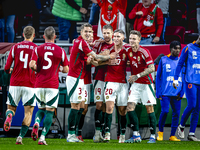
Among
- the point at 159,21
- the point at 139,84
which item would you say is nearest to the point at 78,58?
the point at 139,84

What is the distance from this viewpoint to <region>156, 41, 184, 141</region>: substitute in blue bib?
7.43m

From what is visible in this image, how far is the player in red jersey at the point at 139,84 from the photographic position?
6.08m

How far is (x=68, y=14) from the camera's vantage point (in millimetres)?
9625

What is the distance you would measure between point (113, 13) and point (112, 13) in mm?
32

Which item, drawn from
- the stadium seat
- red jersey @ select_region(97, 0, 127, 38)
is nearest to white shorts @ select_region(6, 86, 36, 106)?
red jersey @ select_region(97, 0, 127, 38)

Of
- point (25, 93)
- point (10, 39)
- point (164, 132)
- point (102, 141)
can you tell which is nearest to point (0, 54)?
point (10, 39)

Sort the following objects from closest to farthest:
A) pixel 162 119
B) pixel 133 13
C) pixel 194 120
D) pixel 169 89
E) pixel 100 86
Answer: pixel 100 86
pixel 194 120
pixel 162 119
pixel 169 89
pixel 133 13

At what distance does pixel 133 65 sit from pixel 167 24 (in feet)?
12.2

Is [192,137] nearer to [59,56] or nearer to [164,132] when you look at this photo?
[164,132]

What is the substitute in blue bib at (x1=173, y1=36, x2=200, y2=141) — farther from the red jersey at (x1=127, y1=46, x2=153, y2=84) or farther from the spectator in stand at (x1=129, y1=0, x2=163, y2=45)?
the spectator in stand at (x1=129, y1=0, x2=163, y2=45)

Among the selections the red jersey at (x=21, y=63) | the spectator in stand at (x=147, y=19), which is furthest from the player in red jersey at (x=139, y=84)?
the spectator in stand at (x=147, y=19)

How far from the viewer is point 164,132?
26.5 ft

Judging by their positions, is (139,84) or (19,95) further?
(139,84)

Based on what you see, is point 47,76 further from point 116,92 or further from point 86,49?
point 116,92
